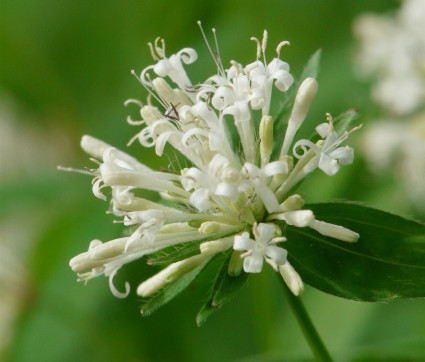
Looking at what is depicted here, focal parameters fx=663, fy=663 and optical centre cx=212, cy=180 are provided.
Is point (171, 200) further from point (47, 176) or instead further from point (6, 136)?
point (6, 136)

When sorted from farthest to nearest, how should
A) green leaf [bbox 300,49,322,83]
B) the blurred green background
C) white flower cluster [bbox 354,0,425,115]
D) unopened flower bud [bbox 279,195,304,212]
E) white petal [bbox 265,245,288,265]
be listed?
the blurred green background → white flower cluster [bbox 354,0,425,115] → green leaf [bbox 300,49,322,83] → unopened flower bud [bbox 279,195,304,212] → white petal [bbox 265,245,288,265]

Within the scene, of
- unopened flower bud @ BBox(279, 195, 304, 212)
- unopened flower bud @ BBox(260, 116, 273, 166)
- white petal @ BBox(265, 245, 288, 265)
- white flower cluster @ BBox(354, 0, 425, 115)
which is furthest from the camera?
white flower cluster @ BBox(354, 0, 425, 115)

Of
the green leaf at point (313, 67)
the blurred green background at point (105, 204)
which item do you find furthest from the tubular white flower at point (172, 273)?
the blurred green background at point (105, 204)

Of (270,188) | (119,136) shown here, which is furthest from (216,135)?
(119,136)

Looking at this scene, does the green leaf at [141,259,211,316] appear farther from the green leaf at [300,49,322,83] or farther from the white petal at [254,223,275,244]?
the green leaf at [300,49,322,83]

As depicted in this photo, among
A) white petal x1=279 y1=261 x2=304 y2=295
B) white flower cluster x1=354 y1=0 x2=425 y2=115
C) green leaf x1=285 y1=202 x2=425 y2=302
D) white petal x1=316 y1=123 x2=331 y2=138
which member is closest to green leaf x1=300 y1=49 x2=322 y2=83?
white petal x1=316 y1=123 x2=331 y2=138

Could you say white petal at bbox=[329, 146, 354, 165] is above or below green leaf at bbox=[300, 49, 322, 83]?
below

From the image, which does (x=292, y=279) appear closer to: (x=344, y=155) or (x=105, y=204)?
(x=344, y=155)
